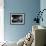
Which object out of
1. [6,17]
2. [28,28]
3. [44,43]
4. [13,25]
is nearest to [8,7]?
[6,17]

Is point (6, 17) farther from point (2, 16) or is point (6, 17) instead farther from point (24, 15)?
point (24, 15)

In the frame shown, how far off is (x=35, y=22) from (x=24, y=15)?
0.56 meters

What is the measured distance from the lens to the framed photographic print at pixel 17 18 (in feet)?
19.1

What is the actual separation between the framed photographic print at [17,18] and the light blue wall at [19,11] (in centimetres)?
13

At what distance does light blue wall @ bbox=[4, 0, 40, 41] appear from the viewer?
5.81 meters

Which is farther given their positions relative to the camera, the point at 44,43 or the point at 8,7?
the point at 8,7

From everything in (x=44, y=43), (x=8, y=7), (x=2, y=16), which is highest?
(x=8, y=7)

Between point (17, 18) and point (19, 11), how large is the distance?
0.31m

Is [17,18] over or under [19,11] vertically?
under

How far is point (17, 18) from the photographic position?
19.2ft

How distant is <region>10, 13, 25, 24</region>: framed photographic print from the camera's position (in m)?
5.83

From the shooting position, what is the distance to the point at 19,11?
584 centimetres

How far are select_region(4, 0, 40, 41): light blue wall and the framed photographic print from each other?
128mm

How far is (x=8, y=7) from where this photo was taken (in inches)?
229
